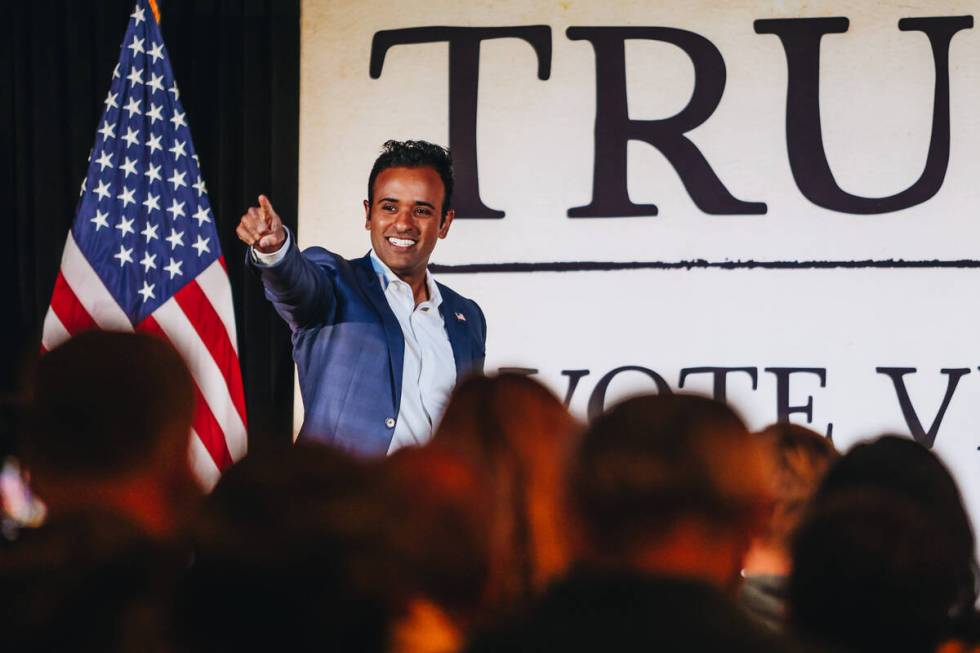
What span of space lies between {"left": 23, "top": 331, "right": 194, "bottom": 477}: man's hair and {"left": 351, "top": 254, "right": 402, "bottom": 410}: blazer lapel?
174 centimetres

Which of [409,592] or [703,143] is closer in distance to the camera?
[409,592]

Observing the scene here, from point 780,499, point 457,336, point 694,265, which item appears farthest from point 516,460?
point 694,265

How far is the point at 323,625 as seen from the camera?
3.18ft

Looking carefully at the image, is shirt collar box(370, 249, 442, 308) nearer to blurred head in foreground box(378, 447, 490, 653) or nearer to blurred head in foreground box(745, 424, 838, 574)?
blurred head in foreground box(745, 424, 838, 574)

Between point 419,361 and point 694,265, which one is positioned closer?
point 419,361

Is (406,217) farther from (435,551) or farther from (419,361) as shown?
(435,551)

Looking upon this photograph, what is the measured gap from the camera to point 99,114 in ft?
13.7

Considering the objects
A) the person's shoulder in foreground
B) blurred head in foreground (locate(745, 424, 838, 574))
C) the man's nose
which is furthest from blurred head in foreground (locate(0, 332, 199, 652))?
the man's nose

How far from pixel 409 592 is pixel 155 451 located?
346 mm

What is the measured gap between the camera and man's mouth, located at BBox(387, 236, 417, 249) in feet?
10.5

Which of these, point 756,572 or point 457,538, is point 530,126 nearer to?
point 756,572

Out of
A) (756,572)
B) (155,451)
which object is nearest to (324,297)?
(756,572)

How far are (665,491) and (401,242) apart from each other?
2236 mm

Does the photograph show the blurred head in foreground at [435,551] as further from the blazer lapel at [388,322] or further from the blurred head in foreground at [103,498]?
the blazer lapel at [388,322]
